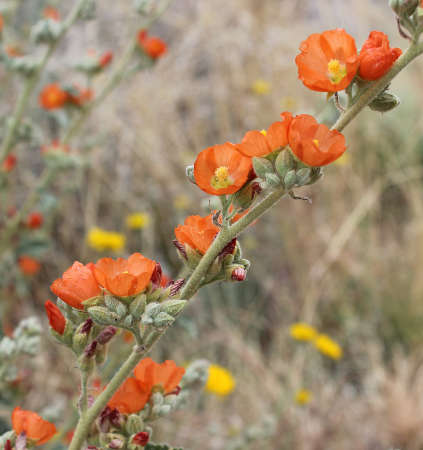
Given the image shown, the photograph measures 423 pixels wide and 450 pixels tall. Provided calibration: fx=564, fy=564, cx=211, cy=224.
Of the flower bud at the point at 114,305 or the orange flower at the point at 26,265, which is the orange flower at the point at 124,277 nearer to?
the flower bud at the point at 114,305

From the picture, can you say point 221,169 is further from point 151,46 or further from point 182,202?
point 182,202

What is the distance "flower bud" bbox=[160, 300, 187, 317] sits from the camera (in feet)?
2.30

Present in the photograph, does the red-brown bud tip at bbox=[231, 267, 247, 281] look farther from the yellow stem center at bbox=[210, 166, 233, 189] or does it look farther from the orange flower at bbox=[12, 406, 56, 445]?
the orange flower at bbox=[12, 406, 56, 445]

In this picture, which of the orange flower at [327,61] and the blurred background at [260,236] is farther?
the blurred background at [260,236]

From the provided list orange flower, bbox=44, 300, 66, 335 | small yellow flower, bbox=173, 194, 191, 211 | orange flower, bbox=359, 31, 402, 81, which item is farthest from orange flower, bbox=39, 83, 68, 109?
orange flower, bbox=359, 31, 402, 81

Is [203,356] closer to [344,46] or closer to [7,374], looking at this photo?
[7,374]

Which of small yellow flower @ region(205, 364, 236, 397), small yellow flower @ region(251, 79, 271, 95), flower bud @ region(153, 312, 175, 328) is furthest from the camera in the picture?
small yellow flower @ region(251, 79, 271, 95)

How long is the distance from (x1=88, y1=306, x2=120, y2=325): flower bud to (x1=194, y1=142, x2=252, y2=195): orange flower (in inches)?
7.9

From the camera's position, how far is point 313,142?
2.24 feet

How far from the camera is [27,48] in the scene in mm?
3891

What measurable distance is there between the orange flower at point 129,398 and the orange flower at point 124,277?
0.53ft

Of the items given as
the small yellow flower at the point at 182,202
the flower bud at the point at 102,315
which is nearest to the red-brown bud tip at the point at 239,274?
the flower bud at the point at 102,315

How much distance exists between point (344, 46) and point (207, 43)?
4062 mm

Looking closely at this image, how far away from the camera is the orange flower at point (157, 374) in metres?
0.84
